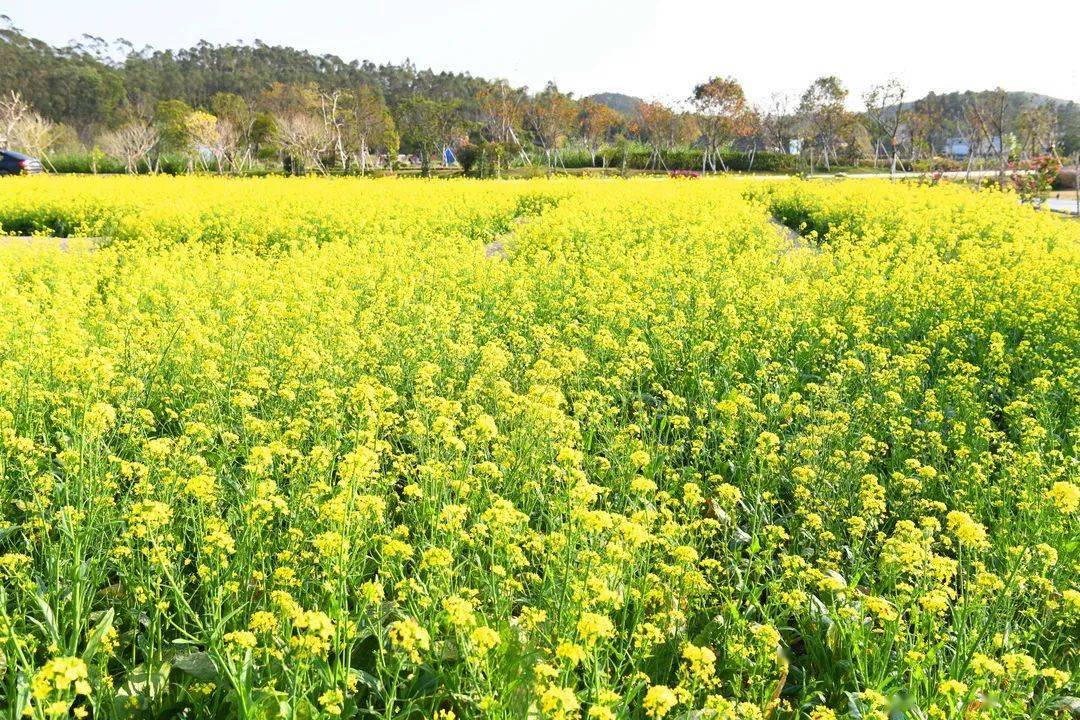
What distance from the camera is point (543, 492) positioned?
11.8 ft

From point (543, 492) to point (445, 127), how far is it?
187ft

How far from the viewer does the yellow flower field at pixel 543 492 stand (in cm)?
236

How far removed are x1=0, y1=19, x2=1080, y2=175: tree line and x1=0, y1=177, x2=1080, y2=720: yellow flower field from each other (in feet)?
92.1

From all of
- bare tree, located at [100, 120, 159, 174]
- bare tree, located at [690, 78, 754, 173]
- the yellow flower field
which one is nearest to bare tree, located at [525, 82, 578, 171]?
bare tree, located at [690, 78, 754, 173]

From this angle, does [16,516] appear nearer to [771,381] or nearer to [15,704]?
[15,704]

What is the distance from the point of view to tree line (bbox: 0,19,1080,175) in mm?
40875

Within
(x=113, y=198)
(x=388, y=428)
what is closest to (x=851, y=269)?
(x=388, y=428)

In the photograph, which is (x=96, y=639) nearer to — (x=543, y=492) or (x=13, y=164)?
(x=543, y=492)

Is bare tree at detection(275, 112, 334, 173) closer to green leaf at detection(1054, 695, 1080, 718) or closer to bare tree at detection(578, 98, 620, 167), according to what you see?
bare tree at detection(578, 98, 620, 167)

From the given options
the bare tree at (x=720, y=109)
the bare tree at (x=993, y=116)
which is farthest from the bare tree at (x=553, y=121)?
the bare tree at (x=993, y=116)

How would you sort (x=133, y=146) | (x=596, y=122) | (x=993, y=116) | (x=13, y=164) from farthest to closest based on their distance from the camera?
(x=596, y=122), (x=993, y=116), (x=133, y=146), (x=13, y=164)

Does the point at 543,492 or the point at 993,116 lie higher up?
the point at 993,116

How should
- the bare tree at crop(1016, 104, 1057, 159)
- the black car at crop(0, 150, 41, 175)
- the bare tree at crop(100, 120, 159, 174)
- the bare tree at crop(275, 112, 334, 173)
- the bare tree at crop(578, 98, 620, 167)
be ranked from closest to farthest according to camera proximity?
the black car at crop(0, 150, 41, 175)
the bare tree at crop(100, 120, 159, 174)
the bare tree at crop(1016, 104, 1057, 159)
the bare tree at crop(275, 112, 334, 173)
the bare tree at crop(578, 98, 620, 167)

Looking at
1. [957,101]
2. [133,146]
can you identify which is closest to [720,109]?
[133,146]
